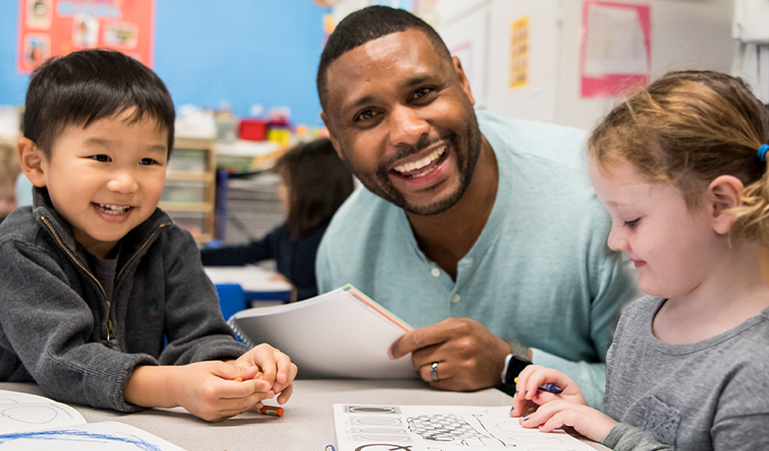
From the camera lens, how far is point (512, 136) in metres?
1.26

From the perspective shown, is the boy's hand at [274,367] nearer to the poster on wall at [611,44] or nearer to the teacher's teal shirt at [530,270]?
the teacher's teal shirt at [530,270]

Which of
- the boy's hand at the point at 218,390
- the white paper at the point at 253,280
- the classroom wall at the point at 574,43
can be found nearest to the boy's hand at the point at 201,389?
the boy's hand at the point at 218,390

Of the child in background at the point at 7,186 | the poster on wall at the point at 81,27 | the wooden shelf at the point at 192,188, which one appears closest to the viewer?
the child in background at the point at 7,186

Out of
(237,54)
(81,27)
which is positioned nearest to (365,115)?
(237,54)

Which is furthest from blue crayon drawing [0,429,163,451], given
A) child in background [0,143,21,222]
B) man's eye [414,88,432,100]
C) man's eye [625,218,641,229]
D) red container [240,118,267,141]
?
red container [240,118,267,141]

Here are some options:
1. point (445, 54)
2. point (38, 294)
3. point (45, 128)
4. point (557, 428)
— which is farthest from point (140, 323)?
point (445, 54)

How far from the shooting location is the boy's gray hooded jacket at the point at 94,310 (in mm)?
667

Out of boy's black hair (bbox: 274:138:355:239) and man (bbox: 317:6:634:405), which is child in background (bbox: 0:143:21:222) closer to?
boy's black hair (bbox: 274:138:355:239)

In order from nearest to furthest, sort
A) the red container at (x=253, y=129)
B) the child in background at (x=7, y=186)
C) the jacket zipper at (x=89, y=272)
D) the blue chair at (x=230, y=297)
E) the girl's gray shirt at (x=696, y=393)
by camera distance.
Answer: the girl's gray shirt at (x=696, y=393), the jacket zipper at (x=89, y=272), the blue chair at (x=230, y=297), the child in background at (x=7, y=186), the red container at (x=253, y=129)

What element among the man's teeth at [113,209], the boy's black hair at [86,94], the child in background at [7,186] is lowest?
the child in background at [7,186]

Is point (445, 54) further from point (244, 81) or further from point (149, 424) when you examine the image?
point (244, 81)

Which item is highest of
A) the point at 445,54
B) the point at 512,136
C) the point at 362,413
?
the point at 445,54

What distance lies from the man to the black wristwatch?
10 centimetres

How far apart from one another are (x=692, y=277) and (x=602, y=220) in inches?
19.2
